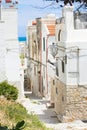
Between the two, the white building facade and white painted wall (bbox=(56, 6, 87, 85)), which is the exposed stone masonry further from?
the white building facade

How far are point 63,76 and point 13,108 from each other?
8983mm

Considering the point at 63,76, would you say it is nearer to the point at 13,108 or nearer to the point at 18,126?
the point at 13,108

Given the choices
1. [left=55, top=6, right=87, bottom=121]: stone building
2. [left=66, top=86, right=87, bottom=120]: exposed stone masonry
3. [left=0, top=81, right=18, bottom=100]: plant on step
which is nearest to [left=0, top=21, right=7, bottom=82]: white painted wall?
[left=0, top=81, right=18, bottom=100]: plant on step

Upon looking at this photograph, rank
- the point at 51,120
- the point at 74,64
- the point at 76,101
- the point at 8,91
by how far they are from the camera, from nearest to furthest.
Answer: the point at 8,91
the point at 74,64
the point at 76,101
the point at 51,120

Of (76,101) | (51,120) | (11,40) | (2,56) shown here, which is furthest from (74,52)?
(11,40)

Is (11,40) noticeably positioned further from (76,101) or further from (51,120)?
(76,101)

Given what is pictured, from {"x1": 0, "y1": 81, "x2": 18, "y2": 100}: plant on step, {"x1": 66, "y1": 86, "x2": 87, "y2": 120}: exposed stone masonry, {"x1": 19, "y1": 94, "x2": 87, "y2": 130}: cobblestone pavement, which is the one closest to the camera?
{"x1": 19, "y1": 94, "x2": 87, "y2": 130}: cobblestone pavement

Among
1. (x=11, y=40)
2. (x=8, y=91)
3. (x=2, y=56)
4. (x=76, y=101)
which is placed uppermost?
(x=11, y=40)

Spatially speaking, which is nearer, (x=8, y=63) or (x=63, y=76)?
(x=63, y=76)

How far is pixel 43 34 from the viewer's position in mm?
37812

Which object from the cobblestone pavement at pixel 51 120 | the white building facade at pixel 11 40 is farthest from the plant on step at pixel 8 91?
the white building facade at pixel 11 40

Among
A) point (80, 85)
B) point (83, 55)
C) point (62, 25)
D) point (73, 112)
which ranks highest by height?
point (62, 25)

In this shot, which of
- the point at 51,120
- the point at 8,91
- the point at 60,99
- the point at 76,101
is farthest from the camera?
the point at 60,99

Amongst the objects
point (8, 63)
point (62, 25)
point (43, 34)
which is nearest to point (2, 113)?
point (62, 25)
